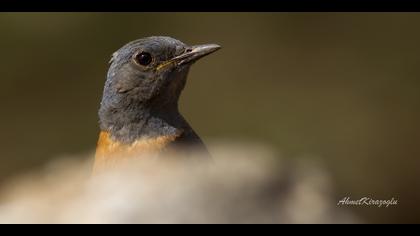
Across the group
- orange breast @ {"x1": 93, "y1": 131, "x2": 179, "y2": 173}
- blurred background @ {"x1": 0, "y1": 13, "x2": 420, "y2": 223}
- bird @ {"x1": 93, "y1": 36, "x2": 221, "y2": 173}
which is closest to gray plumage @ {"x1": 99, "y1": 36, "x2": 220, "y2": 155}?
bird @ {"x1": 93, "y1": 36, "x2": 221, "y2": 173}

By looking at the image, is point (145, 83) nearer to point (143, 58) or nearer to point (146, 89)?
point (146, 89)

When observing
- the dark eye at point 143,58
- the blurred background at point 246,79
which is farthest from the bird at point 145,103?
the blurred background at point 246,79

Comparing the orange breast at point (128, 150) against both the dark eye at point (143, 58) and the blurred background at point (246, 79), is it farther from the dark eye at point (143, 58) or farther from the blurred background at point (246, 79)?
the blurred background at point (246, 79)

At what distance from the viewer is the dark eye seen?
10.6m

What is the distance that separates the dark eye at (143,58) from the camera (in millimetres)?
10570

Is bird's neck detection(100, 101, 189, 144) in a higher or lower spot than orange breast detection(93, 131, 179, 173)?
higher

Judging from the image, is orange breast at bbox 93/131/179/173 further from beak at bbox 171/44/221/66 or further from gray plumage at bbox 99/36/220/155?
beak at bbox 171/44/221/66

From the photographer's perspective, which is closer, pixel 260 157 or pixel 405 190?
pixel 260 157

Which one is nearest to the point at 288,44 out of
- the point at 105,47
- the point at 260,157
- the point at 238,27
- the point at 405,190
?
the point at 238,27

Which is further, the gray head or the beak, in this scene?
the beak
